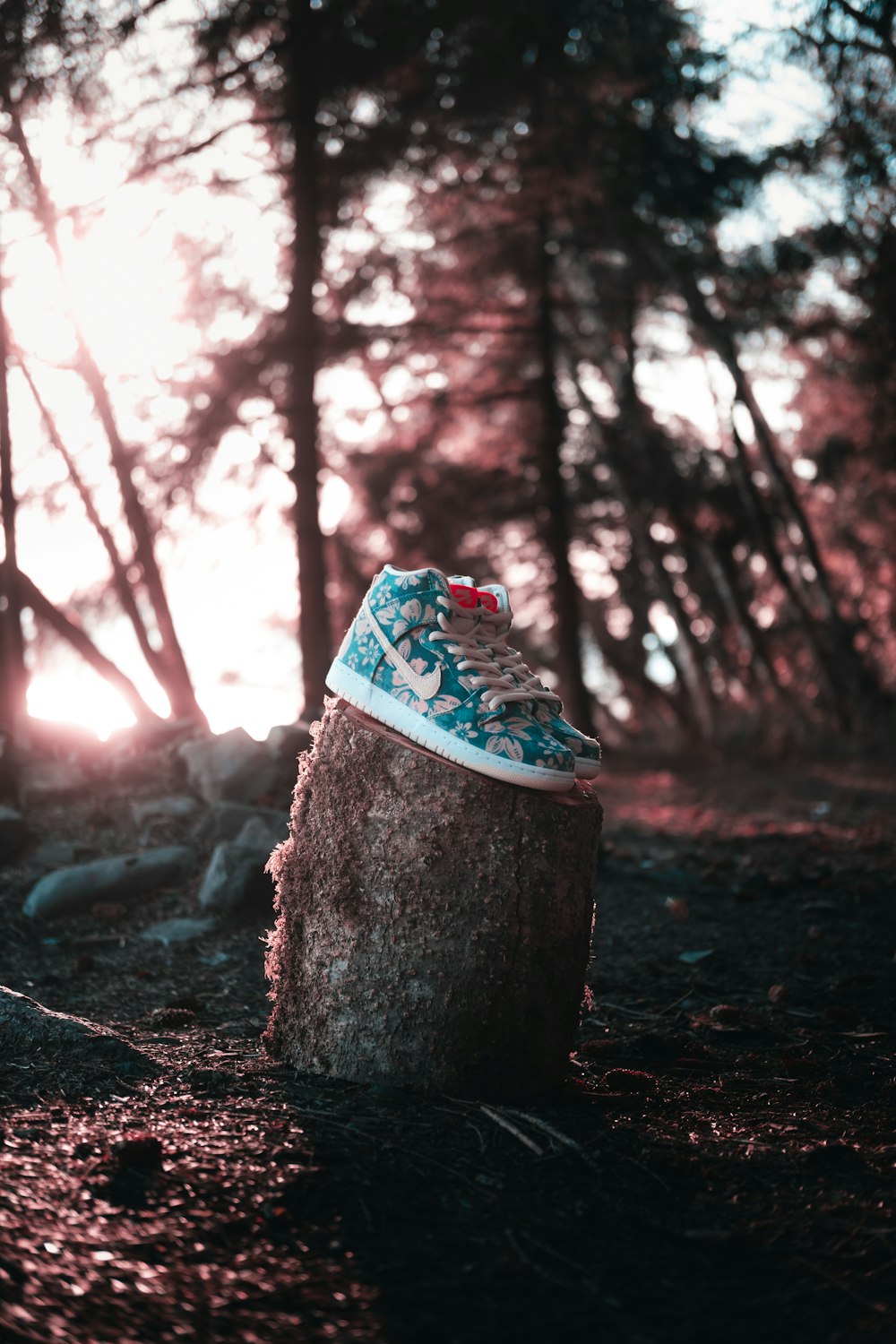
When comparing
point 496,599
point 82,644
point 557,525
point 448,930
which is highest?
point 557,525

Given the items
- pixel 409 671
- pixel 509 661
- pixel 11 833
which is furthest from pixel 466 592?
pixel 11 833

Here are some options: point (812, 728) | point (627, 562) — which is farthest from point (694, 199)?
point (627, 562)

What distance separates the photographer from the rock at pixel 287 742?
21.8 feet

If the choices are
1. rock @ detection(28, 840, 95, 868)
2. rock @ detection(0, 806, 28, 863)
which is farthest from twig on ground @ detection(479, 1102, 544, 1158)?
rock @ detection(0, 806, 28, 863)

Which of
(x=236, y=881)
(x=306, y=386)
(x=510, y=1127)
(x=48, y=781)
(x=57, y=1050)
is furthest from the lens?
(x=306, y=386)

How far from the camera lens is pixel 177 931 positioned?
514 cm

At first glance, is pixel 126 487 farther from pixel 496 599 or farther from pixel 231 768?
pixel 496 599

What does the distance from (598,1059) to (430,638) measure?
1.54m

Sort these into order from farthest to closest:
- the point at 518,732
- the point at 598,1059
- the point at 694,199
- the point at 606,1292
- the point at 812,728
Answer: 1. the point at 812,728
2. the point at 694,199
3. the point at 598,1059
4. the point at 518,732
5. the point at 606,1292

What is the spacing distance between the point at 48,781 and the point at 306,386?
14.8 feet

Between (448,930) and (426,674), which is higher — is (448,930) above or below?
below

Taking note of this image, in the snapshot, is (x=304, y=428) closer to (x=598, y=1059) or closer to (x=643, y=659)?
(x=598, y=1059)

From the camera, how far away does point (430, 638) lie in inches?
119

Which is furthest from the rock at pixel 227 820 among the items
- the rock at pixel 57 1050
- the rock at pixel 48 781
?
the rock at pixel 57 1050
